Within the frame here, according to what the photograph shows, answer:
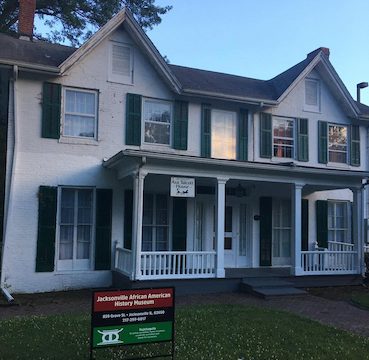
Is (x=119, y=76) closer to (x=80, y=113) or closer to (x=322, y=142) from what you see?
(x=80, y=113)

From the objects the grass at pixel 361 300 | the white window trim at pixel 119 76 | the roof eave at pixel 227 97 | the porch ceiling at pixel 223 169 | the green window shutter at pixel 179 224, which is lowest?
the grass at pixel 361 300

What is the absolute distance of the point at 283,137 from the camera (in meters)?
16.0

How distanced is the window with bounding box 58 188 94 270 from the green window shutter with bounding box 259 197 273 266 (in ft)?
18.6

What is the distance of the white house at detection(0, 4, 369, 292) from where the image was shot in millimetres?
12383

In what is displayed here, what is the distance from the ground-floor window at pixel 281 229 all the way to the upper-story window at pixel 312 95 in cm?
350

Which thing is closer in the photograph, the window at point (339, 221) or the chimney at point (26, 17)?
the chimney at point (26, 17)

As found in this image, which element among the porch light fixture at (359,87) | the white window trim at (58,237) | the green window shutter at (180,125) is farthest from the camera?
the porch light fixture at (359,87)

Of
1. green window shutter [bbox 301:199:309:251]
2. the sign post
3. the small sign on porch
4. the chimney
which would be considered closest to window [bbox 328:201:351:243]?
green window shutter [bbox 301:199:309:251]

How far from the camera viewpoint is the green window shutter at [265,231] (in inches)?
607

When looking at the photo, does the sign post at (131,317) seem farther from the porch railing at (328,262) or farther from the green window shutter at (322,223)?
the green window shutter at (322,223)

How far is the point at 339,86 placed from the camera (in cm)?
1652

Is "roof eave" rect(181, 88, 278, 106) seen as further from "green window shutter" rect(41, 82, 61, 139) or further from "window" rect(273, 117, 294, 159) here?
"green window shutter" rect(41, 82, 61, 139)

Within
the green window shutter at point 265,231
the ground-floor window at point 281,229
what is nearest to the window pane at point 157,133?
the green window shutter at point 265,231

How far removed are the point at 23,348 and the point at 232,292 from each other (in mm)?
6935
